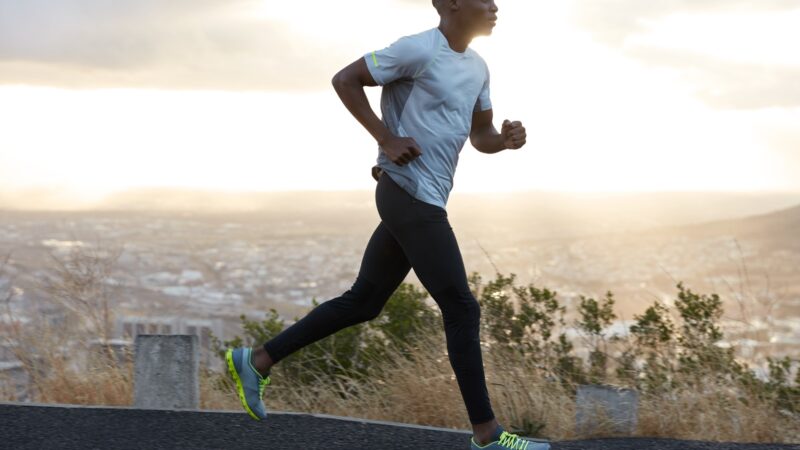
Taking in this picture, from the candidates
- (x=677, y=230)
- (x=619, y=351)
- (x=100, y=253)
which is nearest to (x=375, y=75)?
(x=619, y=351)

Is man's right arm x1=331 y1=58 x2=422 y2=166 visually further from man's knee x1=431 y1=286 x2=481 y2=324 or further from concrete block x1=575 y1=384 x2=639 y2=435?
concrete block x1=575 y1=384 x2=639 y2=435

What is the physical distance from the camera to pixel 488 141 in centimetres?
492

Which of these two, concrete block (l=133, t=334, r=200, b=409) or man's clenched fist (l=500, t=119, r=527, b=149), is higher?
man's clenched fist (l=500, t=119, r=527, b=149)

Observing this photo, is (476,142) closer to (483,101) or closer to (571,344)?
(483,101)

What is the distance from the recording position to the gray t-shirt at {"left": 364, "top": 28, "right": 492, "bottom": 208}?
4.33 metres

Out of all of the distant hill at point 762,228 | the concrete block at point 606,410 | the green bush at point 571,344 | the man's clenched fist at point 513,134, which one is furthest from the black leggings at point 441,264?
the distant hill at point 762,228

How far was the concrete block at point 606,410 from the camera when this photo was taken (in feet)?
17.2

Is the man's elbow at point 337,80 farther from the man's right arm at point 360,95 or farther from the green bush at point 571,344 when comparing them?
the green bush at point 571,344

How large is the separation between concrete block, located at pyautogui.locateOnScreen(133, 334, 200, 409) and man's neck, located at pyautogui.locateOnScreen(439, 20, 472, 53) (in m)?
2.02

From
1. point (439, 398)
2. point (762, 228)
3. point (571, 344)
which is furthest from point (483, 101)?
point (762, 228)

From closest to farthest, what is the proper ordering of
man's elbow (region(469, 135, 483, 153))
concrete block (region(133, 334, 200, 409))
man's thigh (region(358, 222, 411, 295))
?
man's thigh (region(358, 222, 411, 295)) → man's elbow (region(469, 135, 483, 153)) → concrete block (region(133, 334, 200, 409))

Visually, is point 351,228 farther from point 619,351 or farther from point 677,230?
point 619,351

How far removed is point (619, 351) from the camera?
23.1ft

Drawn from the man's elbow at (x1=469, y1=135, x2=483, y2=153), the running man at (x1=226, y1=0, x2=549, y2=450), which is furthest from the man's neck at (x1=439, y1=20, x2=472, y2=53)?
the man's elbow at (x1=469, y1=135, x2=483, y2=153)
